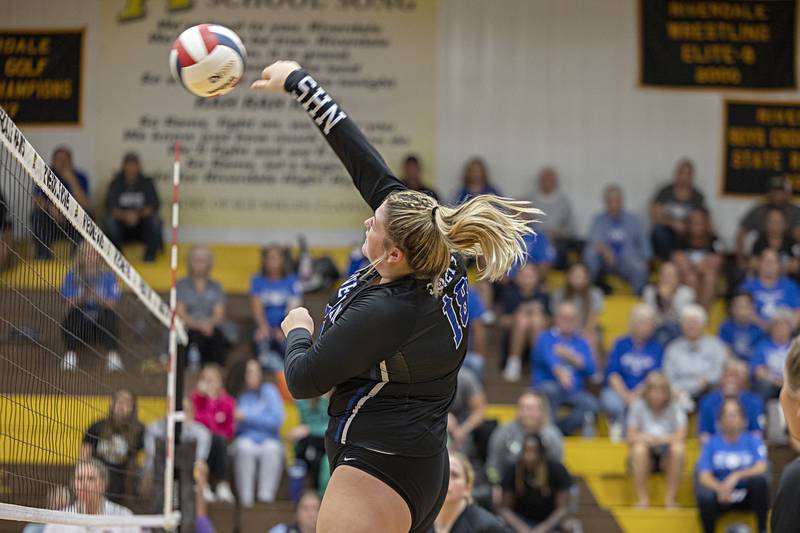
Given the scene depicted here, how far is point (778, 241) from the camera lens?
47.0ft

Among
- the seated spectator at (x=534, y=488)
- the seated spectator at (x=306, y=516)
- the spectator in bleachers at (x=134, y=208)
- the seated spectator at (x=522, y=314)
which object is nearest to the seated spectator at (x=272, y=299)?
the spectator in bleachers at (x=134, y=208)

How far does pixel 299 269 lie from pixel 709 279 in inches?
197

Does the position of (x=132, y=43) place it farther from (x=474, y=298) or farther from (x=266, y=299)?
(x=474, y=298)

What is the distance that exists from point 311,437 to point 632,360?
150 inches

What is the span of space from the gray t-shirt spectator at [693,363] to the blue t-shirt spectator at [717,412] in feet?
1.96

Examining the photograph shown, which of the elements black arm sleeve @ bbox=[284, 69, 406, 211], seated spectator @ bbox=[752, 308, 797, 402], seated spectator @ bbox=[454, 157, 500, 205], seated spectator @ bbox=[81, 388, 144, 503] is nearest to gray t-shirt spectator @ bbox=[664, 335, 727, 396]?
seated spectator @ bbox=[752, 308, 797, 402]

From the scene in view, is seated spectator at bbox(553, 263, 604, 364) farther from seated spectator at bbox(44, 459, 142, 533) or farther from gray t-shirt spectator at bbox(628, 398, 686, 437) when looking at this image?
seated spectator at bbox(44, 459, 142, 533)

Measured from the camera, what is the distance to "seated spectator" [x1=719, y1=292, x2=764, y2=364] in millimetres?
12820

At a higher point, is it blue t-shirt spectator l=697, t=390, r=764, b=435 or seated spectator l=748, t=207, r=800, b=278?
seated spectator l=748, t=207, r=800, b=278

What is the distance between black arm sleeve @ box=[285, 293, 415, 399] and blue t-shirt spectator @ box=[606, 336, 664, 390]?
8703 millimetres

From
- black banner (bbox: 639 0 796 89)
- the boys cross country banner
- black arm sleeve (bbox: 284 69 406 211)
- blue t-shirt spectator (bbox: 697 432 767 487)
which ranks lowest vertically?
blue t-shirt spectator (bbox: 697 432 767 487)

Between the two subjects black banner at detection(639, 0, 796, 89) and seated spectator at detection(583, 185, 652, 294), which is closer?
seated spectator at detection(583, 185, 652, 294)

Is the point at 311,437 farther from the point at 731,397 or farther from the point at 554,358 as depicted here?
the point at 731,397

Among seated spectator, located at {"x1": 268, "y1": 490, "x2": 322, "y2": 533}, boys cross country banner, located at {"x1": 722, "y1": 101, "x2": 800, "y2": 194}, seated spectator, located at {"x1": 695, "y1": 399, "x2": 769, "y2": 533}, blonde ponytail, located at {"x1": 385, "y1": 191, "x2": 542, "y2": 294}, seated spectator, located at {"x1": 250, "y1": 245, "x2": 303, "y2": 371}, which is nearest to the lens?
blonde ponytail, located at {"x1": 385, "y1": 191, "x2": 542, "y2": 294}
